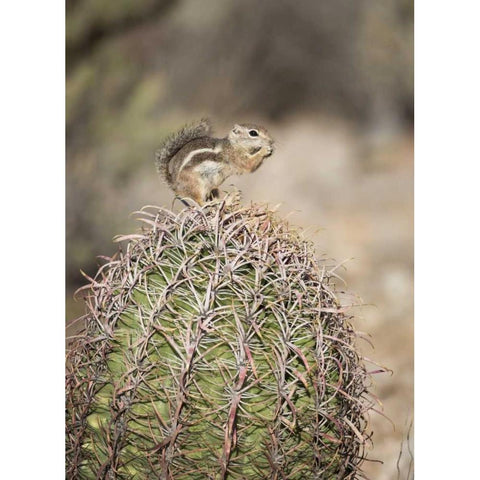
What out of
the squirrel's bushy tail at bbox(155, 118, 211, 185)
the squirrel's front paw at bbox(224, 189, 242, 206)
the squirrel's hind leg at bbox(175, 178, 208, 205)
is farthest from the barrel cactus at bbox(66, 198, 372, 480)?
the squirrel's bushy tail at bbox(155, 118, 211, 185)

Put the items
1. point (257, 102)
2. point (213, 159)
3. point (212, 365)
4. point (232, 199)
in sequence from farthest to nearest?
point (257, 102)
point (213, 159)
point (232, 199)
point (212, 365)

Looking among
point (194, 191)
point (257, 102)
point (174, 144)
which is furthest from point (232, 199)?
point (257, 102)

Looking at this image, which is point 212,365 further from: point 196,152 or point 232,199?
point 196,152

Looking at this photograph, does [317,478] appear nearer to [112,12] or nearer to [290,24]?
[290,24]

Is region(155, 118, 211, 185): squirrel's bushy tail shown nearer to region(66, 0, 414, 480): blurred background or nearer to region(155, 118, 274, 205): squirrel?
region(155, 118, 274, 205): squirrel

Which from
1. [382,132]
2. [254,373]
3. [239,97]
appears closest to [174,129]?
[239,97]
